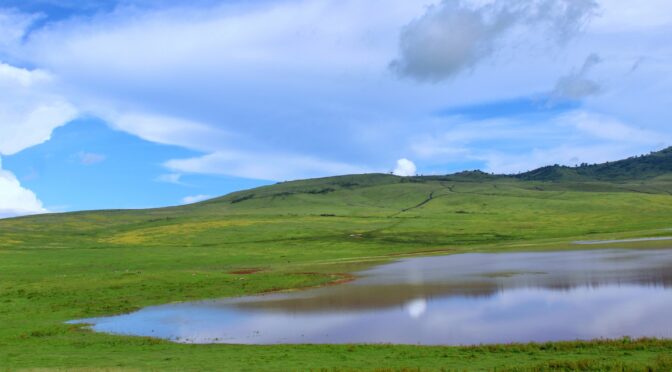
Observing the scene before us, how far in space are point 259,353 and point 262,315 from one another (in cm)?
1464

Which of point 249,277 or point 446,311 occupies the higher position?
point 249,277

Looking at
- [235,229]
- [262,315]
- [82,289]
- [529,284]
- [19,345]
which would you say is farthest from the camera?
[235,229]

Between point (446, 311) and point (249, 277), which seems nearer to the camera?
point (446, 311)

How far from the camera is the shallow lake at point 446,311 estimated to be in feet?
104

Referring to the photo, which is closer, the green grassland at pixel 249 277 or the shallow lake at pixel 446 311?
the green grassland at pixel 249 277

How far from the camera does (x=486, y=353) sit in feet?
83.5

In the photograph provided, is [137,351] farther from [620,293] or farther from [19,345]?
[620,293]

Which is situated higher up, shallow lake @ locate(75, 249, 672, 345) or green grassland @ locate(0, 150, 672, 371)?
green grassland @ locate(0, 150, 672, 371)

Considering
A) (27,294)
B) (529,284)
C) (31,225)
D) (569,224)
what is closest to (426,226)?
(569,224)

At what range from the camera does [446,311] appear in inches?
1551

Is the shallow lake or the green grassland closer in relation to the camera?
the green grassland

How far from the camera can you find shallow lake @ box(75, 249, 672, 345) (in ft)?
104

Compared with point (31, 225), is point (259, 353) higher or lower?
lower

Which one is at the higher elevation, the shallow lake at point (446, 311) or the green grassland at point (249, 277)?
the green grassland at point (249, 277)
